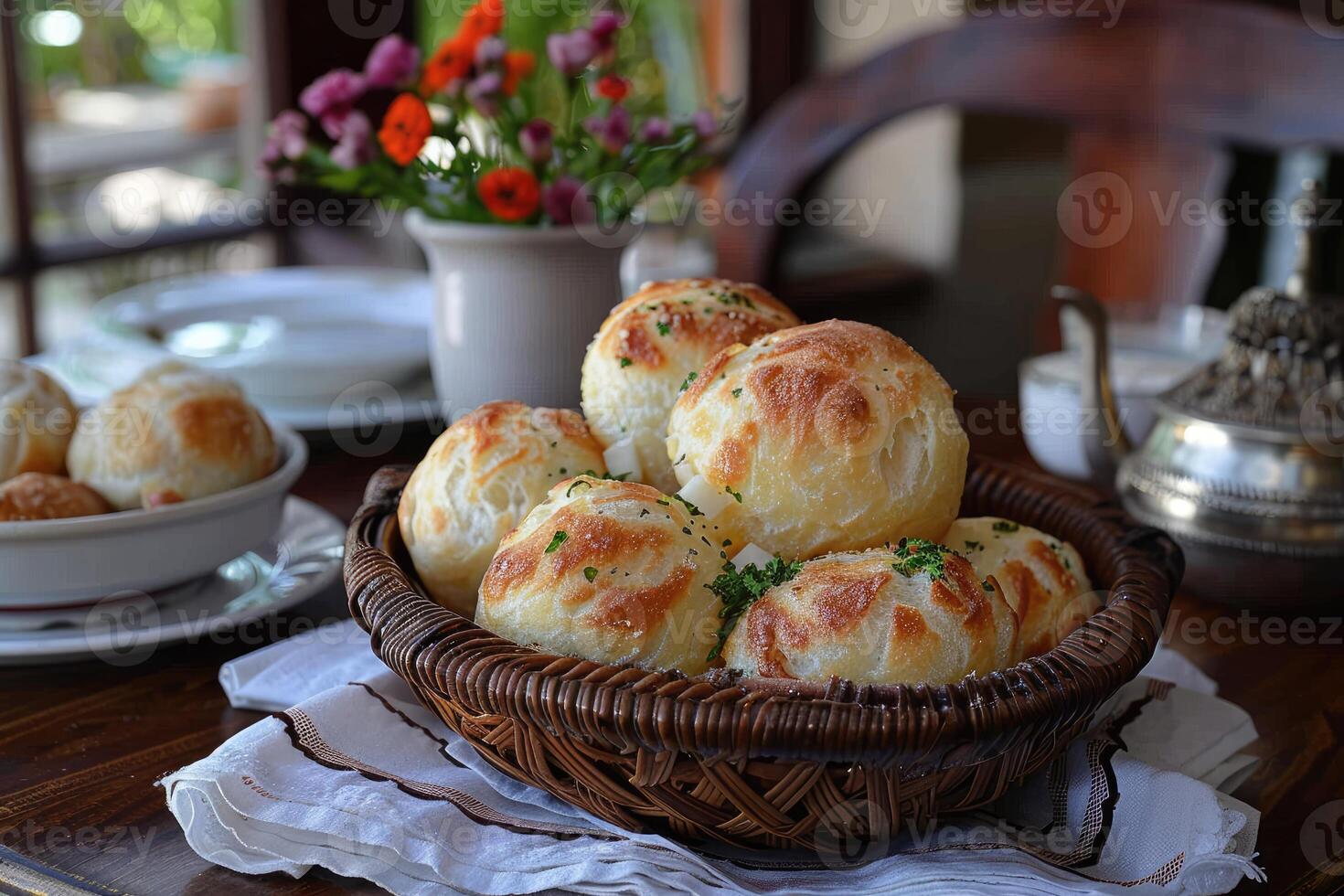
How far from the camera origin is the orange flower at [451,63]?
1.23 metres

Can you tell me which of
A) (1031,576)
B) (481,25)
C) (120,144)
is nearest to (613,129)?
(481,25)

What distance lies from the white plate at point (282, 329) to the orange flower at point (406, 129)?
27cm

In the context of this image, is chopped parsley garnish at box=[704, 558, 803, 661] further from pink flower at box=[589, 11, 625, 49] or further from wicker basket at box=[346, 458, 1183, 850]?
pink flower at box=[589, 11, 625, 49]

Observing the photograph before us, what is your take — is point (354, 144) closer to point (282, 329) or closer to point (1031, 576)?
point (282, 329)

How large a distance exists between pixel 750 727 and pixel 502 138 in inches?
32.2

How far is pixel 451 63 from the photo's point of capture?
123 centimetres

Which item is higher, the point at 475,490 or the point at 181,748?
the point at 475,490

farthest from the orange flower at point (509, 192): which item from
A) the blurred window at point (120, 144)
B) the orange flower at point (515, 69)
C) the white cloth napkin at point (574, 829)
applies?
the blurred window at point (120, 144)

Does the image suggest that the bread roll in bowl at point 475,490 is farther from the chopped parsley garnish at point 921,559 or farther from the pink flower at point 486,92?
the pink flower at point 486,92

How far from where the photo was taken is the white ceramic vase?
1.21m

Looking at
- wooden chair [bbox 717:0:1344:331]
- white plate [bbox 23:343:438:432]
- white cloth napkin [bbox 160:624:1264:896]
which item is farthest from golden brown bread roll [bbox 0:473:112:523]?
wooden chair [bbox 717:0:1344:331]

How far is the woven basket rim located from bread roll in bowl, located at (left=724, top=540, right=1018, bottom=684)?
2 centimetres

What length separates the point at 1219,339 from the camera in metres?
1.47

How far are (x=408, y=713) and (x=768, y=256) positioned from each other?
1.65m
